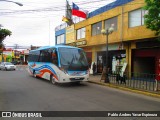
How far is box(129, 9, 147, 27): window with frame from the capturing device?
772 inches

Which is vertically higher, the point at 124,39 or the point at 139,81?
the point at 124,39

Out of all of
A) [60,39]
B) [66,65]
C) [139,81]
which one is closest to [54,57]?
[66,65]

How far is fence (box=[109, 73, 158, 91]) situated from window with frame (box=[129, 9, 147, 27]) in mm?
5343

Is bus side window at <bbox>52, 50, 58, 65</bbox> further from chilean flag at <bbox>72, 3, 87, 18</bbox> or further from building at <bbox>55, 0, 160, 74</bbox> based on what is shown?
chilean flag at <bbox>72, 3, 87, 18</bbox>

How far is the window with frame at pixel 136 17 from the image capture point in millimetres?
19614

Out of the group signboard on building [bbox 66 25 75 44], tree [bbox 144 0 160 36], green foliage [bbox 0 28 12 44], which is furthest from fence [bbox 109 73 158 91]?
signboard on building [bbox 66 25 75 44]

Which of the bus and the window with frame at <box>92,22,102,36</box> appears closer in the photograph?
the bus

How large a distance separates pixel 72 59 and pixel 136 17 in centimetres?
763

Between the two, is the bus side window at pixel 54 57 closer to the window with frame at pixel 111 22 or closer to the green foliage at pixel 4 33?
the green foliage at pixel 4 33

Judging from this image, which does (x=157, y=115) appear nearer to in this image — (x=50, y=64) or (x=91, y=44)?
(x=50, y=64)

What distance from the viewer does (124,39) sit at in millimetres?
21422

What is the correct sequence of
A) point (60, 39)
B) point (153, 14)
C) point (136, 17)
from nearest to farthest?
point (153, 14), point (136, 17), point (60, 39)

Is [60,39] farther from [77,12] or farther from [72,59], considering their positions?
[72,59]

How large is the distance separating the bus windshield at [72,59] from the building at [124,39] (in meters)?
5.44
